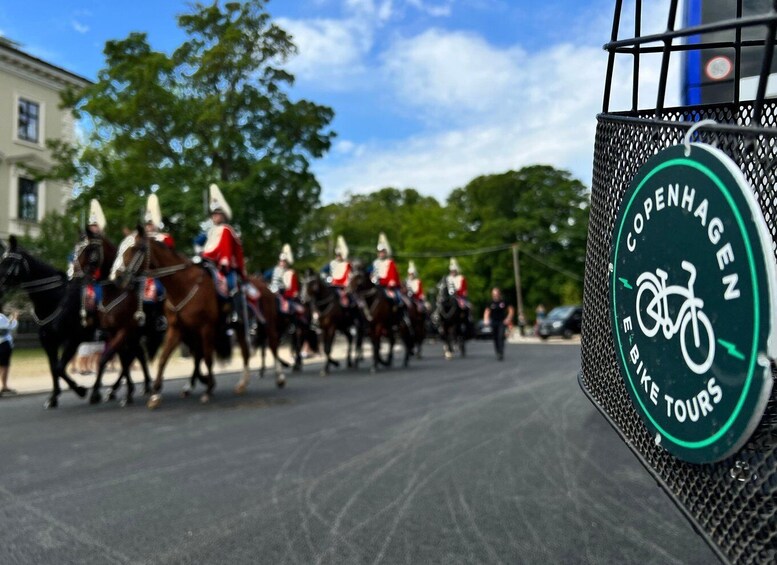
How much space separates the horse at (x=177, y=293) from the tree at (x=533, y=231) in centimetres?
4824

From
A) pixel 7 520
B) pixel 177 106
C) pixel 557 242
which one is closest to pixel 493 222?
pixel 557 242

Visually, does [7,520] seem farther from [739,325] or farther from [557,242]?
[557,242]

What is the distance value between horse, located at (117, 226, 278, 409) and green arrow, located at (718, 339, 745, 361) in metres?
9.86

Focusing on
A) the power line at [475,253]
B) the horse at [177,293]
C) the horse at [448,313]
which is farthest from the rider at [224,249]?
the power line at [475,253]

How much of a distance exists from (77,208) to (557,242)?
4329 cm

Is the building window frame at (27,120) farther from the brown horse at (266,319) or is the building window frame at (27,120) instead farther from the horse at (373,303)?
the brown horse at (266,319)

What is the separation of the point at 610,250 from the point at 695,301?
0.57m

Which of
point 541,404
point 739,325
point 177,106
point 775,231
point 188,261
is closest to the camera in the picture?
point 739,325

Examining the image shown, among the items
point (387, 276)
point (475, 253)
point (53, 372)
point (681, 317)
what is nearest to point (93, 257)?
point (53, 372)

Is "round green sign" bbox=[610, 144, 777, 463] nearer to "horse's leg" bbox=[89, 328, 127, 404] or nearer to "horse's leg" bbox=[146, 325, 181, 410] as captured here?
"horse's leg" bbox=[146, 325, 181, 410]

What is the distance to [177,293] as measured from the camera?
1108 cm

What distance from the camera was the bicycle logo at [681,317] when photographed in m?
1.61

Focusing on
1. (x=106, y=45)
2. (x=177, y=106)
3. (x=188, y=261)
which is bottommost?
(x=188, y=261)

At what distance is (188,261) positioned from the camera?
11.3 m
